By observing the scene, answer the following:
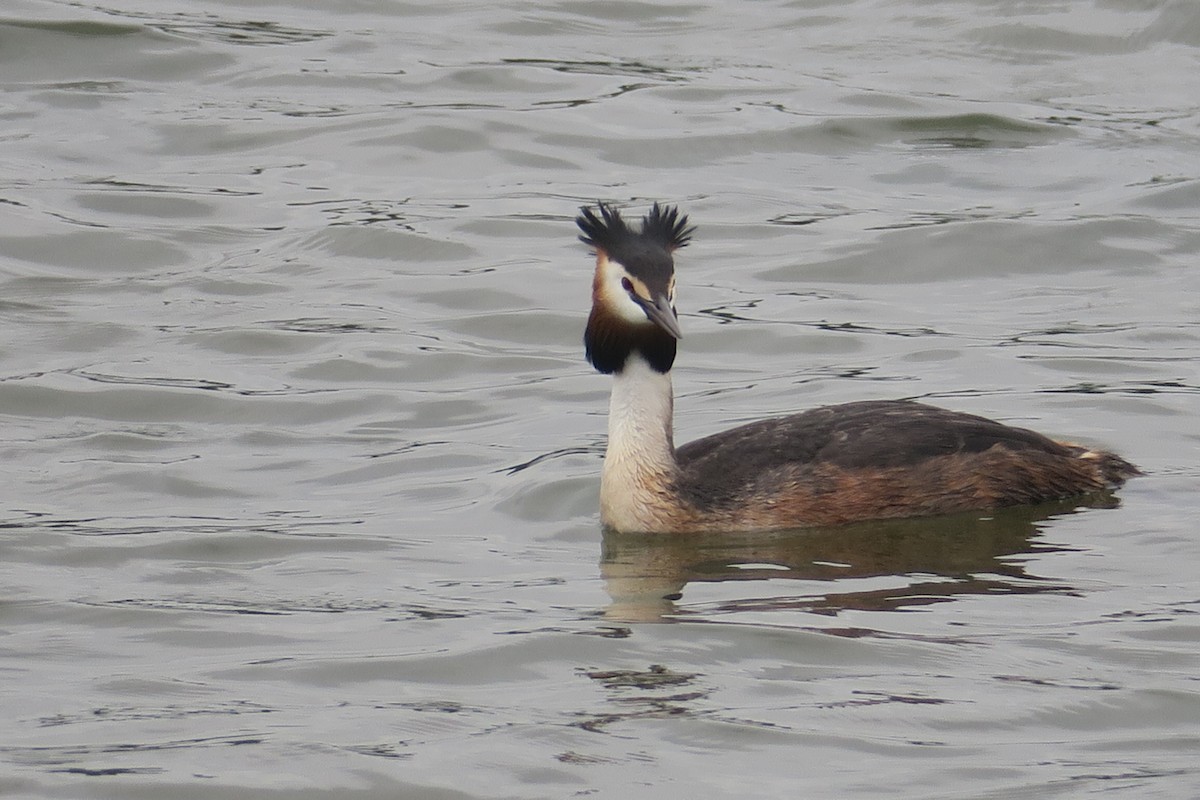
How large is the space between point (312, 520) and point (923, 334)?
4.58 meters

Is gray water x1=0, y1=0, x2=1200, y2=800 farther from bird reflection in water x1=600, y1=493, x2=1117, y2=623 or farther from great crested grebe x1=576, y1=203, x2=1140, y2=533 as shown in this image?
great crested grebe x1=576, y1=203, x2=1140, y2=533

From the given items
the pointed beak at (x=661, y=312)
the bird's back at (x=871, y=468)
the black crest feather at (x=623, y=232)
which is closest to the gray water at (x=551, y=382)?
the bird's back at (x=871, y=468)

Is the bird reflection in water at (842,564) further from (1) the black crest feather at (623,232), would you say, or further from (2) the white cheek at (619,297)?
(1) the black crest feather at (623,232)

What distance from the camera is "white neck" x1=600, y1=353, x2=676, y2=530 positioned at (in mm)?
9562

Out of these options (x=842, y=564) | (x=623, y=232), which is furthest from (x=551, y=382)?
(x=842, y=564)

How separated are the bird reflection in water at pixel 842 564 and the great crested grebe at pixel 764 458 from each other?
0.28ft

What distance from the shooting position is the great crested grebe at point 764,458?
9516mm

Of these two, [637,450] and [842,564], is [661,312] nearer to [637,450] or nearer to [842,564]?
[637,450]

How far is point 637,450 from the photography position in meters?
9.65

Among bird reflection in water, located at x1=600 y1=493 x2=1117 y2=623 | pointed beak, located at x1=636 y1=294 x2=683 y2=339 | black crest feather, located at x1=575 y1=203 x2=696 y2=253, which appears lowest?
bird reflection in water, located at x1=600 y1=493 x2=1117 y2=623

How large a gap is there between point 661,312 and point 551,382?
3.28m

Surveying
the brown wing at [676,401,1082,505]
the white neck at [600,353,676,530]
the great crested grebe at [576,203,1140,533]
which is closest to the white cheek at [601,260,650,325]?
the great crested grebe at [576,203,1140,533]

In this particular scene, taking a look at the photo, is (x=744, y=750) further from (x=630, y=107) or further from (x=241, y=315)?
(x=630, y=107)

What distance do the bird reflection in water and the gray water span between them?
0.04 meters
